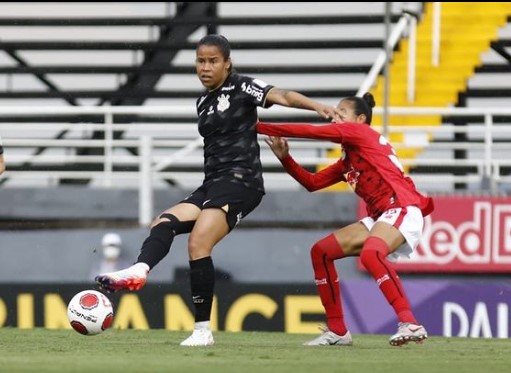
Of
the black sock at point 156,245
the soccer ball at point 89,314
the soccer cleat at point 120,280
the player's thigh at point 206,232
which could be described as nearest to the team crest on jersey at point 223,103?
the player's thigh at point 206,232

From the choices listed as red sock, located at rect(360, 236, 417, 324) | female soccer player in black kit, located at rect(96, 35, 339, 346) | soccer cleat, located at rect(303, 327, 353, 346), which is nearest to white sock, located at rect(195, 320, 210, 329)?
female soccer player in black kit, located at rect(96, 35, 339, 346)

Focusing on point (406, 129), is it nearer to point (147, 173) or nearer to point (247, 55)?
point (147, 173)

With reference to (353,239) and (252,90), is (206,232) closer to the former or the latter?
(252,90)

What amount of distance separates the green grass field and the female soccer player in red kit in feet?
1.22

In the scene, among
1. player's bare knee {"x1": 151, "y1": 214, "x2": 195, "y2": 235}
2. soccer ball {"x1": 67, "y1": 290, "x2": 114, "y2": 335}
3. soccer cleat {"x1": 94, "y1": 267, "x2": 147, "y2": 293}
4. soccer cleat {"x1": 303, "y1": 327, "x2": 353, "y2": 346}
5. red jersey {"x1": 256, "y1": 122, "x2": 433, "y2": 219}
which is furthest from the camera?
soccer cleat {"x1": 303, "y1": 327, "x2": 353, "y2": 346}

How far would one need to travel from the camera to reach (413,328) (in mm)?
9336

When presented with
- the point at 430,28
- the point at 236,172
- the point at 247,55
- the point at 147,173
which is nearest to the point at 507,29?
the point at 430,28

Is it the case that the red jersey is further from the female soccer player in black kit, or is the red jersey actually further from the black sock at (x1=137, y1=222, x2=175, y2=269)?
the black sock at (x1=137, y1=222, x2=175, y2=269)

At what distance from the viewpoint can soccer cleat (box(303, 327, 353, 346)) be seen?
1012 centimetres

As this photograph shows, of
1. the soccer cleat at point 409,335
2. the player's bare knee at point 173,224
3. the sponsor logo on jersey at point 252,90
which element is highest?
the sponsor logo on jersey at point 252,90

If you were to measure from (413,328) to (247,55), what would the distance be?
1266cm

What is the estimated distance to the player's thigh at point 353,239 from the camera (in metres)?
10.2

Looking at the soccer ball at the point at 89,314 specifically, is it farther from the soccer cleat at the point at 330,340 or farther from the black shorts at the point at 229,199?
the soccer cleat at the point at 330,340

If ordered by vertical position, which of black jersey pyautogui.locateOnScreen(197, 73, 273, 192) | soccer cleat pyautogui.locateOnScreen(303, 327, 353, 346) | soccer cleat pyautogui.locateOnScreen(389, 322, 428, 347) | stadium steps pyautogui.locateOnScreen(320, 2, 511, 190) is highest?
stadium steps pyautogui.locateOnScreen(320, 2, 511, 190)
